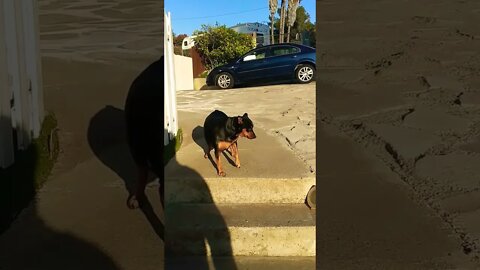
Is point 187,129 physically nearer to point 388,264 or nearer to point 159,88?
point 159,88

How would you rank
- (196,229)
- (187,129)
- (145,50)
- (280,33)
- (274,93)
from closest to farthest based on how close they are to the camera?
(145,50)
(196,229)
(280,33)
(187,129)
(274,93)

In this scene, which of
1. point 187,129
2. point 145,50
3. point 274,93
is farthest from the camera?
point 274,93

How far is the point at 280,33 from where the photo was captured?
3164mm

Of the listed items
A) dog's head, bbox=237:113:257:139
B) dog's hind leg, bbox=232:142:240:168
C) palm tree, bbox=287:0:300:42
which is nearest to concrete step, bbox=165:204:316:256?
dog's hind leg, bbox=232:142:240:168

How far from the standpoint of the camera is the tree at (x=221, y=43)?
2960 millimetres

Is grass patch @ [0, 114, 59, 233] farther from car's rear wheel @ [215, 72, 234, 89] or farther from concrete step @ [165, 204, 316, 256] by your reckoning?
car's rear wheel @ [215, 72, 234, 89]

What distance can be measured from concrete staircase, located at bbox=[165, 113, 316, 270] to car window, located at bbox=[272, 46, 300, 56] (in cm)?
65

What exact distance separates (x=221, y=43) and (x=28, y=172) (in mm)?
1544

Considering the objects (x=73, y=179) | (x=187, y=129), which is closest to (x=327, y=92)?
(x=73, y=179)

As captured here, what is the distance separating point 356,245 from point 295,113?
221 centimetres

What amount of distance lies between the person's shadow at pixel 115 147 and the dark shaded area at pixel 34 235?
7.2 inches

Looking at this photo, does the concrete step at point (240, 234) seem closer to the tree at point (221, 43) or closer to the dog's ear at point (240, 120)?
the dog's ear at point (240, 120)

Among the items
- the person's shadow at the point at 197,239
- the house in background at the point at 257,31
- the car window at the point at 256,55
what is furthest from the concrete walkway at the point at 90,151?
the car window at the point at 256,55

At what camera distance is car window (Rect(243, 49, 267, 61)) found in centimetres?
301
